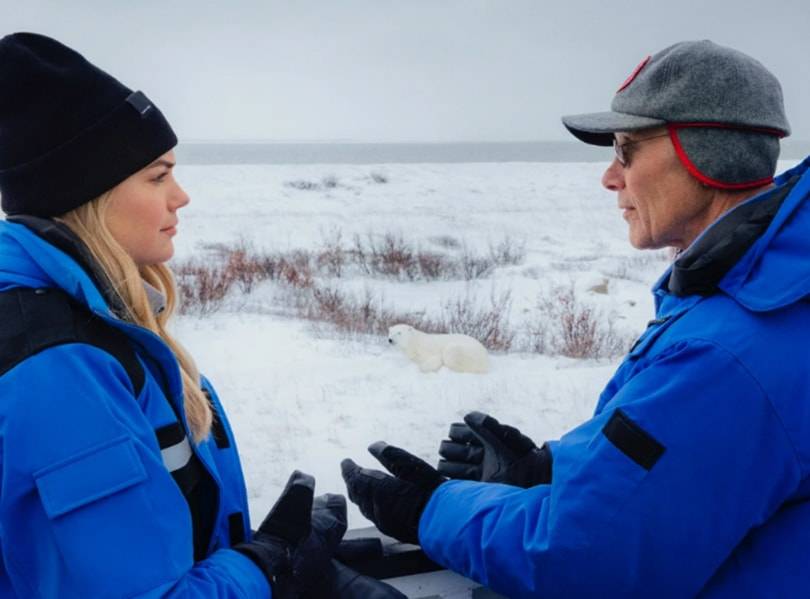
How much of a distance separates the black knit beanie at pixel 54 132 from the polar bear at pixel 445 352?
3.60 metres

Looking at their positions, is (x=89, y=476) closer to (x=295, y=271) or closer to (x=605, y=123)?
(x=605, y=123)

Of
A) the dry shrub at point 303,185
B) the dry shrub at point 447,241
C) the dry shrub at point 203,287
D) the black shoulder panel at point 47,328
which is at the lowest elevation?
the dry shrub at point 303,185

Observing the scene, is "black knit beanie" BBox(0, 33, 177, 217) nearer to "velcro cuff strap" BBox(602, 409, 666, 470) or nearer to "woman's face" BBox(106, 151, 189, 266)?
"woman's face" BBox(106, 151, 189, 266)

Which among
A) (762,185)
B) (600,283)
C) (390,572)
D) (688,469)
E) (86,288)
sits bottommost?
(600,283)

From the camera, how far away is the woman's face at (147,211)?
1.32m

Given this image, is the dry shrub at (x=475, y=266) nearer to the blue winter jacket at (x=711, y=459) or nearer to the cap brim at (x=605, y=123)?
the cap brim at (x=605, y=123)

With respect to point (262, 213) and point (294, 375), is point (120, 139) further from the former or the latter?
point (262, 213)

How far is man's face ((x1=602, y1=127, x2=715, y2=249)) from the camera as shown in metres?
1.47

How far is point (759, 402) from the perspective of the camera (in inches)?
46.3

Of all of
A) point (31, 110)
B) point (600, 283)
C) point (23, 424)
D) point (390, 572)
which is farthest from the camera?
point (600, 283)

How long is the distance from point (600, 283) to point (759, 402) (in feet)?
26.2

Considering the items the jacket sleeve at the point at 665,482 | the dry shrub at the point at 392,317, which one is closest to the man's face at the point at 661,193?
the jacket sleeve at the point at 665,482

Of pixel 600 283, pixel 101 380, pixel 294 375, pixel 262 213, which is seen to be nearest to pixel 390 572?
pixel 101 380

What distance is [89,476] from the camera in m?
1.03
